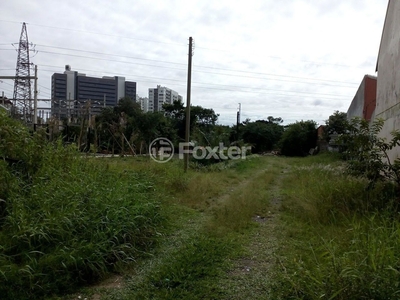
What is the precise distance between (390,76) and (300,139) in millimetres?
18315

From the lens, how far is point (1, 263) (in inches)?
98.3

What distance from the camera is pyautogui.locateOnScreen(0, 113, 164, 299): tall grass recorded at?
257 cm

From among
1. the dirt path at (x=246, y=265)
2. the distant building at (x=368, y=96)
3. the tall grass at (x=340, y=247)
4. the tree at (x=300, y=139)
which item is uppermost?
the distant building at (x=368, y=96)

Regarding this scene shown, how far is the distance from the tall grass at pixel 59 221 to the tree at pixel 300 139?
71.6 ft

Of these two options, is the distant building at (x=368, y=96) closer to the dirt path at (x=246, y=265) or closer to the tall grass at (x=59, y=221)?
the dirt path at (x=246, y=265)

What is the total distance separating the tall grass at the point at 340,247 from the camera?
2.03 metres

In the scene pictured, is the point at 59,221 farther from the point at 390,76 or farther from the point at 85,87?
the point at 85,87

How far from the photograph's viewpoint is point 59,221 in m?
3.05

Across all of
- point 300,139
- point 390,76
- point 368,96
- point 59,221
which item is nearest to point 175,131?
point 300,139

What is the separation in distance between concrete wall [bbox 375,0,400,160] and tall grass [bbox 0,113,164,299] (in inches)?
200

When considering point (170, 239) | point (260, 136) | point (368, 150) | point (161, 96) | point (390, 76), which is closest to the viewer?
point (170, 239)
